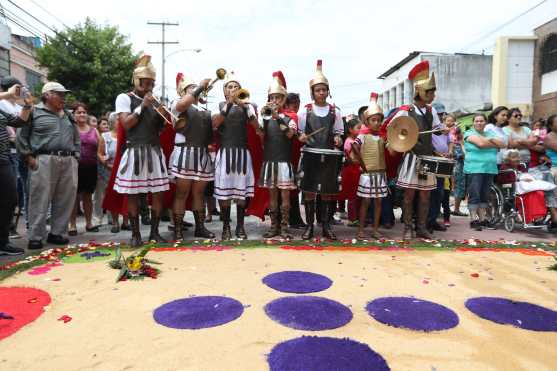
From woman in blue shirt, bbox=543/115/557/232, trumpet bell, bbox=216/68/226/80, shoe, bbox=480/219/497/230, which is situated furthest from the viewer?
shoe, bbox=480/219/497/230

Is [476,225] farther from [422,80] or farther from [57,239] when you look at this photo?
[57,239]

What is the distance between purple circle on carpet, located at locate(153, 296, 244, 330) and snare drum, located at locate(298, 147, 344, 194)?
238 centimetres

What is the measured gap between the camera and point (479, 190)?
636 centimetres

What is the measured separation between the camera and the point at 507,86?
23234 millimetres

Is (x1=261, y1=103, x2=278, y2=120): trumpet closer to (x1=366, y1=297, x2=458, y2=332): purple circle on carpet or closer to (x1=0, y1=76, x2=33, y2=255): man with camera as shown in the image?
(x1=0, y1=76, x2=33, y2=255): man with camera

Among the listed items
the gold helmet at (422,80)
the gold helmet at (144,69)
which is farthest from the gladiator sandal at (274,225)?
the gold helmet at (422,80)

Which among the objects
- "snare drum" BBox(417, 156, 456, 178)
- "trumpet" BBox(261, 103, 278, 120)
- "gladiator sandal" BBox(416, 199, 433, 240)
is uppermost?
"trumpet" BBox(261, 103, 278, 120)

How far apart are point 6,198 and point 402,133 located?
4747 mm

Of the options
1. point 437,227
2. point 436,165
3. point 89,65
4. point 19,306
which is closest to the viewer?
point 19,306

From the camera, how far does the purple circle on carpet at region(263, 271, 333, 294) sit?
3357mm

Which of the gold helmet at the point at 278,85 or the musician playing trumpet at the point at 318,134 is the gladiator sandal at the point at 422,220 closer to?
the musician playing trumpet at the point at 318,134

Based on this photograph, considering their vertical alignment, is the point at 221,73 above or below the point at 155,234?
above

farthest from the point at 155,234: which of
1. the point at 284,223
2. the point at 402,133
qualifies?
the point at 402,133

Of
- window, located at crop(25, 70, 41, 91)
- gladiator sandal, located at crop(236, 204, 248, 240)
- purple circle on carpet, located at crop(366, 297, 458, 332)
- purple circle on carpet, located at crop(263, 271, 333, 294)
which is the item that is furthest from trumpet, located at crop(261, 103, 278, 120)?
window, located at crop(25, 70, 41, 91)
